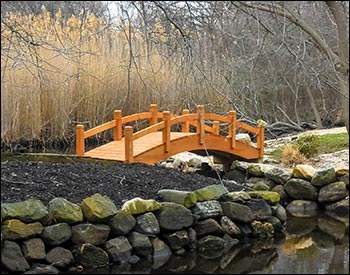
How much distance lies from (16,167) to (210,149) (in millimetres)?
3358

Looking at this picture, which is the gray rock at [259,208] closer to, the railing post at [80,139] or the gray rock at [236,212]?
the gray rock at [236,212]

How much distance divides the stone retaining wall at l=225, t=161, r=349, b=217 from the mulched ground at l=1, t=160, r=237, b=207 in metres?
1.07

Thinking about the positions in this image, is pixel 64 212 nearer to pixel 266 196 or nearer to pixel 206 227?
pixel 206 227

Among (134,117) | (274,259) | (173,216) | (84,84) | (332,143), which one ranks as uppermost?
(84,84)

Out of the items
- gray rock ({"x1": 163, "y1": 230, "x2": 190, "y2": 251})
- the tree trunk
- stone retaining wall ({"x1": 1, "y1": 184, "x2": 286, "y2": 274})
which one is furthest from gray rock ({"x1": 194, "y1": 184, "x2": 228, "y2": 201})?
the tree trunk

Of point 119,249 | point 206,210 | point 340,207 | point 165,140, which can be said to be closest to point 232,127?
point 165,140

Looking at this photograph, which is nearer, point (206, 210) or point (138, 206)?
point (138, 206)

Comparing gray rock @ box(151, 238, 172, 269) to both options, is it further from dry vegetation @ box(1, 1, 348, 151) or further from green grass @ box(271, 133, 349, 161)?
green grass @ box(271, 133, 349, 161)

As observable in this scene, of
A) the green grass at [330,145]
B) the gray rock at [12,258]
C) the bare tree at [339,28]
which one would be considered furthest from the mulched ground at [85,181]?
the green grass at [330,145]

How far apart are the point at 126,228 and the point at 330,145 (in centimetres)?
566

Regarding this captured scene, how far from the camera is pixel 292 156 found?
9562 mm

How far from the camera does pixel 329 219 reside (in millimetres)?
7434

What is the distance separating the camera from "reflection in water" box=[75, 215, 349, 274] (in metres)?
5.35

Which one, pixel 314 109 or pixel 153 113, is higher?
pixel 314 109
